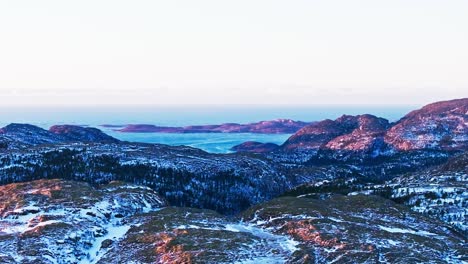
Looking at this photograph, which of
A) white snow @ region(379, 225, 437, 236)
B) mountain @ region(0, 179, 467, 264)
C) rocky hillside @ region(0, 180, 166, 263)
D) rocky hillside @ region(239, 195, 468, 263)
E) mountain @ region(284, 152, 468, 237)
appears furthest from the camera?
mountain @ region(284, 152, 468, 237)

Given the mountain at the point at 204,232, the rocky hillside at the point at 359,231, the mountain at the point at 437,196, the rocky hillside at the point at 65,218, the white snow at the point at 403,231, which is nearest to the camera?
the rocky hillside at the point at 359,231

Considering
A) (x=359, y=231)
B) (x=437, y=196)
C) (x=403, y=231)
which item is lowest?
(x=437, y=196)

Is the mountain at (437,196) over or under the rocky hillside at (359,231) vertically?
under

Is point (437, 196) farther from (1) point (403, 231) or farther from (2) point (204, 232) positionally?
(2) point (204, 232)

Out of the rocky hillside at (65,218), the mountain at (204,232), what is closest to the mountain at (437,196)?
the mountain at (204,232)

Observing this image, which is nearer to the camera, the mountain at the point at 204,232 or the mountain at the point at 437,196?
the mountain at the point at 204,232

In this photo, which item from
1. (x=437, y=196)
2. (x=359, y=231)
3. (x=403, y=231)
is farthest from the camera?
(x=437, y=196)

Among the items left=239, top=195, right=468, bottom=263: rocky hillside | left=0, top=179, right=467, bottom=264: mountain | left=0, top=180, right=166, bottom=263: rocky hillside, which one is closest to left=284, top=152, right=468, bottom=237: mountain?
left=239, top=195, right=468, bottom=263: rocky hillside

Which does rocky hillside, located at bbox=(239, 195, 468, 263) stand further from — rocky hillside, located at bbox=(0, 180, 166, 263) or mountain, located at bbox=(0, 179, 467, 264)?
rocky hillside, located at bbox=(0, 180, 166, 263)

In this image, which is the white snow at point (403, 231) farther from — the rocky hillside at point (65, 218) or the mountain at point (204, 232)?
the rocky hillside at point (65, 218)

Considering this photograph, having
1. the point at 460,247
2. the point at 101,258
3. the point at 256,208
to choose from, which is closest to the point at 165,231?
the point at 101,258

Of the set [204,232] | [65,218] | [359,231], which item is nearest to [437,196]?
[359,231]
